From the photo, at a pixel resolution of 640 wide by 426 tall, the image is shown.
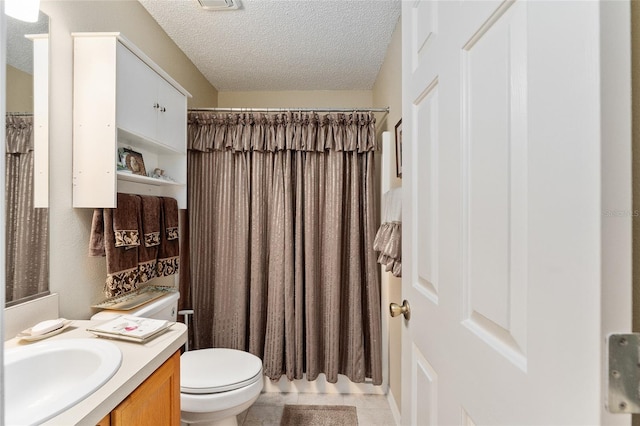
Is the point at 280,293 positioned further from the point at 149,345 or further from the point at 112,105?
the point at 112,105

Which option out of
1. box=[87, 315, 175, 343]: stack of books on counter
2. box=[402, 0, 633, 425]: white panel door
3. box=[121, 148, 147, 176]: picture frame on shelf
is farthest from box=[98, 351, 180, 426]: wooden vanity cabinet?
box=[121, 148, 147, 176]: picture frame on shelf

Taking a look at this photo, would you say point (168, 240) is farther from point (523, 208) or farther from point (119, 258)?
point (523, 208)

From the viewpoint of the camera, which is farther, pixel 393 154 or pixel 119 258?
pixel 393 154

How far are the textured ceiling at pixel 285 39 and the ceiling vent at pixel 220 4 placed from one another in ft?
0.14

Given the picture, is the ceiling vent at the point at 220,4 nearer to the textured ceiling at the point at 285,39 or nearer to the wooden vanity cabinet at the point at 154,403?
the textured ceiling at the point at 285,39

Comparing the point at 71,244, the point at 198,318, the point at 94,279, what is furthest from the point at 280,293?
the point at 71,244

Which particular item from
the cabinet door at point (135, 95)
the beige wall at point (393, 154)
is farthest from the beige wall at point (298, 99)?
the cabinet door at point (135, 95)

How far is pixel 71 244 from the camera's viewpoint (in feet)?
4.00

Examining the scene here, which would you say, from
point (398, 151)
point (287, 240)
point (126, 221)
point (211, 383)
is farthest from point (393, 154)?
point (211, 383)

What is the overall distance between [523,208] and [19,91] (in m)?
1.48

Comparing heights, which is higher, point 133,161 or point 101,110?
point 101,110

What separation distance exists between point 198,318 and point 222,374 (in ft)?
2.56

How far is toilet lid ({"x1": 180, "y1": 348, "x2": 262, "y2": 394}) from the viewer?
4.56ft

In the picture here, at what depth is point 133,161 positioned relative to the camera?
145cm
